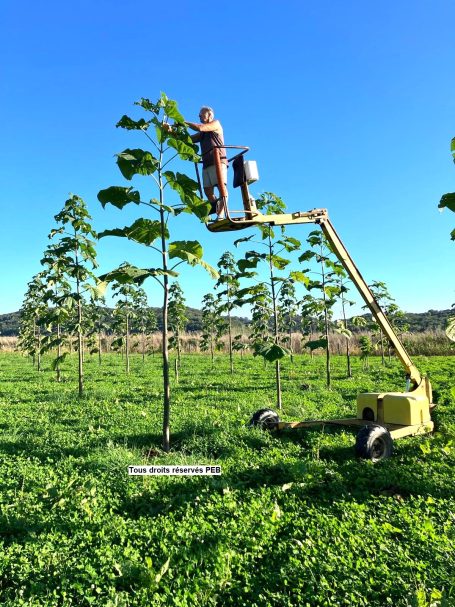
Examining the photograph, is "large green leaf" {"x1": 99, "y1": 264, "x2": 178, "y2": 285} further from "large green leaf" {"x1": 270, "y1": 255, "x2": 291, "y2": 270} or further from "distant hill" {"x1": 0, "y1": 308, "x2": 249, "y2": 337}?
"distant hill" {"x1": 0, "y1": 308, "x2": 249, "y2": 337}

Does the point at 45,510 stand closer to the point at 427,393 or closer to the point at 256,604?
the point at 256,604

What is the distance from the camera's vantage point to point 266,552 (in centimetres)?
449

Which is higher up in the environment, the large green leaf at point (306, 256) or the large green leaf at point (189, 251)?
the large green leaf at point (306, 256)

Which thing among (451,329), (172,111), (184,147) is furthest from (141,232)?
(451,329)

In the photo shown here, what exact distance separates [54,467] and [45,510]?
1.54 m

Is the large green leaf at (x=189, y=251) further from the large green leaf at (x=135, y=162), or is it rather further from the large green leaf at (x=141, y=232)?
the large green leaf at (x=135, y=162)

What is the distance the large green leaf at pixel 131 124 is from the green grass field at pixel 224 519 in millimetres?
5616

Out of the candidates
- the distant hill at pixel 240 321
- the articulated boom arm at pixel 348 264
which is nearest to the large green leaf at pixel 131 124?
the articulated boom arm at pixel 348 264

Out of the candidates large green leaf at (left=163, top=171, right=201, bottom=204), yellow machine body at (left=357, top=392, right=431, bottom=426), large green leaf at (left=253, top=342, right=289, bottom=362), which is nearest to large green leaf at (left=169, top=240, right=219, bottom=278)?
large green leaf at (left=163, top=171, right=201, bottom=204)

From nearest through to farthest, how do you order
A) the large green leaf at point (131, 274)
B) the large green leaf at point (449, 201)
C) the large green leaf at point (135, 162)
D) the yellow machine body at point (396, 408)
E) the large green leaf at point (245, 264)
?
1. the large green leaf at point (449, 201)
2. the large green leaf at point (131, 274)
3. the large green leaf at point (135, 162)
4. the yellow machine body at point (396, 408)
5. the large green leaf at point (245, 264)

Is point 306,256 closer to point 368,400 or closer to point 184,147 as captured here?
point 368,400

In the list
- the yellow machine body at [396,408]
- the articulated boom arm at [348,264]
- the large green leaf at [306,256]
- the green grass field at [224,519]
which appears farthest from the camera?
the large green leaf at [306,256]

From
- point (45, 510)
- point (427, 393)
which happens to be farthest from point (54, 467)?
point (427, 393)

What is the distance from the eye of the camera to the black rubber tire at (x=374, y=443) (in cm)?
733
